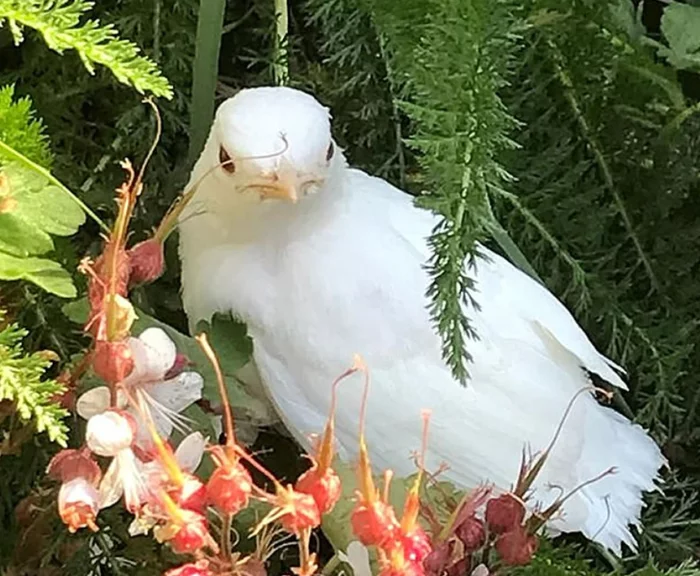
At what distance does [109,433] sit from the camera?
0.43m

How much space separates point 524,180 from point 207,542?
16.0 inches

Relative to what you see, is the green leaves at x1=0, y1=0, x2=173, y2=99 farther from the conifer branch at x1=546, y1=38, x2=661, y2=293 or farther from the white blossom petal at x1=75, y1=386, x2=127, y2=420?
the conifer branch at x1=546, y1=38, x2=661, y2=293

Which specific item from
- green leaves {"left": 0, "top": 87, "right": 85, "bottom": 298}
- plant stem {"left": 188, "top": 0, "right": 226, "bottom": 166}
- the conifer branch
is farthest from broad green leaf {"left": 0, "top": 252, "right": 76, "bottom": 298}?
the conifer branch

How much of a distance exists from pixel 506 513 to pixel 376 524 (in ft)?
0.25

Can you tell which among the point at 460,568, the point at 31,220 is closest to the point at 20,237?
the point at 31,220

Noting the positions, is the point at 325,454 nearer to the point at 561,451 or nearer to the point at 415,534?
the point at 415,534

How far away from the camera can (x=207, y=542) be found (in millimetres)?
416

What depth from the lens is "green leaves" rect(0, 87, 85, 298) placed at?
1.61 ft

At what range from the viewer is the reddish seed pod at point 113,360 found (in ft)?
1.44

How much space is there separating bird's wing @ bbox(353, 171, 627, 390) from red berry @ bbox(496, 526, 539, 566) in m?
0.24

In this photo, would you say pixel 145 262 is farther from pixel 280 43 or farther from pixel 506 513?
pixel 280 43

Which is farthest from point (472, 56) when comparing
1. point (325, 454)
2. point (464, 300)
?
point (325, 454)

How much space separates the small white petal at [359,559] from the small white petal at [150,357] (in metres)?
0.10

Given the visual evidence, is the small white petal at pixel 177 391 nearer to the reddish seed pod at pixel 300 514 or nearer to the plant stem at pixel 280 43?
the reddish seed pod at pixel 300 514
